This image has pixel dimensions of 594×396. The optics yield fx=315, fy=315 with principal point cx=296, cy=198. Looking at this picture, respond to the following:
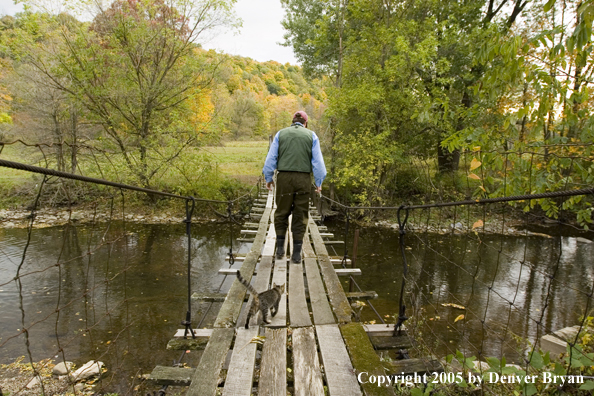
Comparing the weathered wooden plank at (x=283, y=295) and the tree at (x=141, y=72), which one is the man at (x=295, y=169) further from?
the tree at (x=141, y=72)

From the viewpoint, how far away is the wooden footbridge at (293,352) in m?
1.59

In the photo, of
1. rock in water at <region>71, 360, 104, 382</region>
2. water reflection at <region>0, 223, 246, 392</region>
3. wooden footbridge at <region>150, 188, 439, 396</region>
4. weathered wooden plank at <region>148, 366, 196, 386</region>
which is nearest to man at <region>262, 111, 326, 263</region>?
wooden footbridge at <region>150, 188, 439, 396</region>

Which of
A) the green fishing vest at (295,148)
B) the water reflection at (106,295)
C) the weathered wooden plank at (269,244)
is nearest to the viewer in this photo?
the green fishing vest at (295,148)

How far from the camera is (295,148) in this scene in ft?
10.3

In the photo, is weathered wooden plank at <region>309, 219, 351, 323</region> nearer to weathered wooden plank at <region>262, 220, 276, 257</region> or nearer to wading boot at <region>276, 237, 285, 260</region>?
wading boot at <region>276, 237, 285, 260</region>

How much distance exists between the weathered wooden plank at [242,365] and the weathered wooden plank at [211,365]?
5 centimetres

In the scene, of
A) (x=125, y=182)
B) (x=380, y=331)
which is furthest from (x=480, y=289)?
(x=125, y=182)

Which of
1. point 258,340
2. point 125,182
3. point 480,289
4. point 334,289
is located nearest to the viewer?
point 258,340

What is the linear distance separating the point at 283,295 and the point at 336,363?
0.91 meters

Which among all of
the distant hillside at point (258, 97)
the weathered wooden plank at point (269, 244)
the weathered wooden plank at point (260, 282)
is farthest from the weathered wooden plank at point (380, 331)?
the distant hillside at point (258, 97)

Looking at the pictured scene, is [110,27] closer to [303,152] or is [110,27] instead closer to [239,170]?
[239,170]

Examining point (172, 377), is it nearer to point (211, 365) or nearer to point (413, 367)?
point (211, 365)

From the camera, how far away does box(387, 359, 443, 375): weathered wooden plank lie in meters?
1.84

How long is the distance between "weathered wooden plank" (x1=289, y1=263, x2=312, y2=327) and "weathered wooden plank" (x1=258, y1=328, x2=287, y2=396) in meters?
0.15
